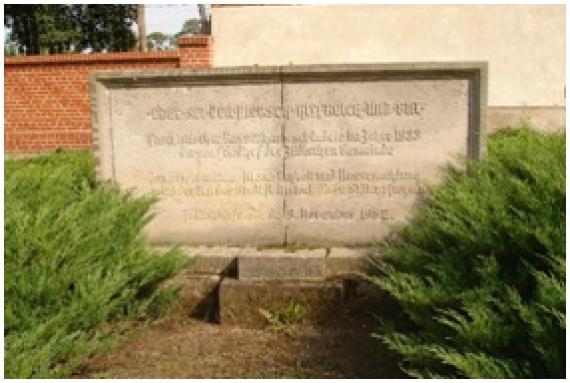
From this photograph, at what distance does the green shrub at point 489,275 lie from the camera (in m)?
2.60

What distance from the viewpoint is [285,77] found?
4711 millimetres

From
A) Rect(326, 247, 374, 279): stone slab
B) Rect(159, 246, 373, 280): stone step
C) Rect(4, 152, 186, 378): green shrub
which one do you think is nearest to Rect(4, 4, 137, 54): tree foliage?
Rect(4, 152, 186, 378): green shrub

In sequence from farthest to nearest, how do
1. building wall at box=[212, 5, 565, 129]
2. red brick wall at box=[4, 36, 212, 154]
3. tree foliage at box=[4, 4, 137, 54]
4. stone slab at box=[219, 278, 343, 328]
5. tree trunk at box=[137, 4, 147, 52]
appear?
tree foliage at box=[4, 4, 137, 54], tree trunk at box=[137, 4, 147, 52], red brick wall at box=[4, 36, 212, 154], building wall at box=[212, 5, 565, 129], stone slab at box=[219, 278, 343, 328]

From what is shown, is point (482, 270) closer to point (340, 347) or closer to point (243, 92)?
point (340, 347)

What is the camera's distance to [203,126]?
4832 mm

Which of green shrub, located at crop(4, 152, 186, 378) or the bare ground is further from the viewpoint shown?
the bare ground

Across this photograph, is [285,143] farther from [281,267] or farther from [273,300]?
[273,300]

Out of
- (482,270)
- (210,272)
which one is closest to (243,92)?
(210,272)

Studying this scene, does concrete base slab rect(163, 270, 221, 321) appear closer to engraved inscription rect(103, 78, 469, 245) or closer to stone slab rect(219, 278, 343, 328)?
stone slab rect(219, 278, 343, 328)

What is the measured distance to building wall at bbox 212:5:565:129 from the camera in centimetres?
1274

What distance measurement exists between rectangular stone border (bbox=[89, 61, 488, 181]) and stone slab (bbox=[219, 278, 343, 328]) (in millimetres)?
1341

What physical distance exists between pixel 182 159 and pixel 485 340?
2.77 metres

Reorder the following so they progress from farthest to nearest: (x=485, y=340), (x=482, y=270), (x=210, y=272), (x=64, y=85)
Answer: (x=64, y=85), (x=210, y=272), (x=482, y=270), (x=485, y=340)

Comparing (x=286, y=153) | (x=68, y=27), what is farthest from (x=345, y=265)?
(x=68, y=27)
